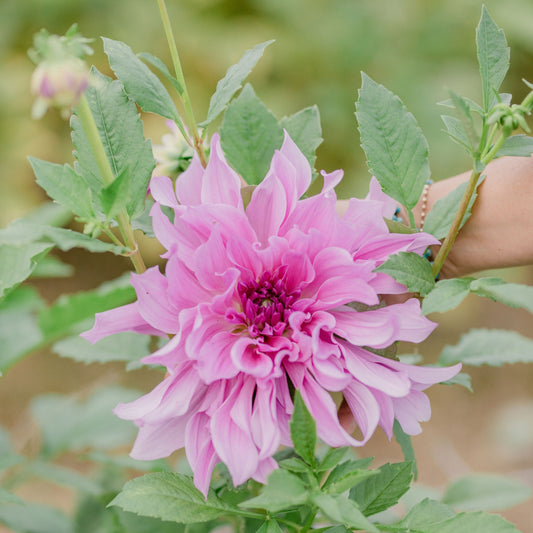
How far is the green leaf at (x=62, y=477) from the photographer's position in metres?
0.64

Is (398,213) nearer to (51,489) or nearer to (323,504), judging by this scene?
(323,504)

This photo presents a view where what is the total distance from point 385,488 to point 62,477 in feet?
1.26

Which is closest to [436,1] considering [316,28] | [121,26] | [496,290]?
[316,28]

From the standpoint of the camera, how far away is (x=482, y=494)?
25.7 inches

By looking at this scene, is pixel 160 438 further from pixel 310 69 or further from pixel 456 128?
pixel 310 69

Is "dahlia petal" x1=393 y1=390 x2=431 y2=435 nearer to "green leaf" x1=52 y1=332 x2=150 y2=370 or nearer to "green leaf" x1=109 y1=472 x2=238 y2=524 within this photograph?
"green leaf" x1=109 y1=472 x2=238 y2=524

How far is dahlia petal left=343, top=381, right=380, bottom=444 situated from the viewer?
319 mm

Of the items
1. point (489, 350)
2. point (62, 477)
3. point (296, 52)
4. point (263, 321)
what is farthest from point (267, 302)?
point (296, 52)

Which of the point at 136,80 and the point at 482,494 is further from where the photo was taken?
the point at 482,494

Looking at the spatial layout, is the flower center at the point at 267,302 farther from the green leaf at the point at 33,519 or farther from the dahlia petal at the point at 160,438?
the green leaf at the point at 33,519

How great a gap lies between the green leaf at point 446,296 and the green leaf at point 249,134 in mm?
132

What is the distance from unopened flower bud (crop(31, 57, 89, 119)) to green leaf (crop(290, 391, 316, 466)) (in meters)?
0.15

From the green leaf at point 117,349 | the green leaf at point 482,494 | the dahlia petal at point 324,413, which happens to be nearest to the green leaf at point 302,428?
the dahlia petal at point 324,413

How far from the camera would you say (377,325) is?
327 mm
